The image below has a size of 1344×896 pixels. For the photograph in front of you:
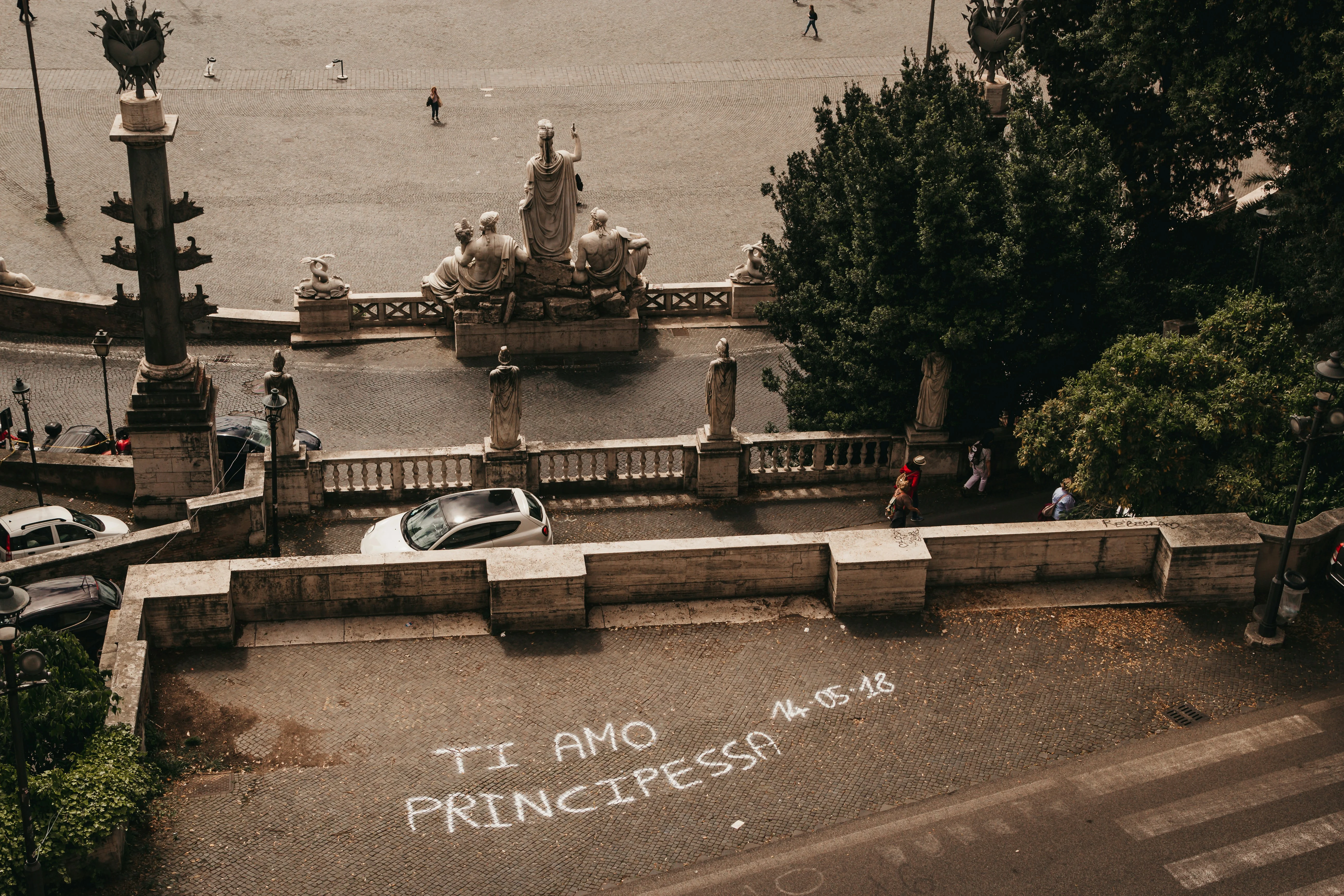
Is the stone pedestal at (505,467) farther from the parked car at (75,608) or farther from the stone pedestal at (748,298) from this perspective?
the stone pedestal at (748,298)

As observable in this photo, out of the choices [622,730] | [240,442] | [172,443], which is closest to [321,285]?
[240,442]

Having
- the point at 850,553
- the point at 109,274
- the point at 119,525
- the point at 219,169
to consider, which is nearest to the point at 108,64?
the point at 219,169

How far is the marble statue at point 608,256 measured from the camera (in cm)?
3328

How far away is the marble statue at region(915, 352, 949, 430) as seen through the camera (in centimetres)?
2589

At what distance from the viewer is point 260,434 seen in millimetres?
27938

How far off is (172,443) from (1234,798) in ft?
54.9

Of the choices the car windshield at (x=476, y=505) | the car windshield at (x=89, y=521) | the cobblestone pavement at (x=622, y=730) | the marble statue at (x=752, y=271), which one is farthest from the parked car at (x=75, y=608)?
the marble statue at (x=752, y=271)

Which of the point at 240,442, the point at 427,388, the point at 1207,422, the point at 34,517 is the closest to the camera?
the point at 1207,422

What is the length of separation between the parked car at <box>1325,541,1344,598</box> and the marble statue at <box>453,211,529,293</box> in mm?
18486

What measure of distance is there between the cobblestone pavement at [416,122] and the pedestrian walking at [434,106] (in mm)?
464

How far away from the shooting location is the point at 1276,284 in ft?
96.6

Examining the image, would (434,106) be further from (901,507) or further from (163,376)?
(901,507)

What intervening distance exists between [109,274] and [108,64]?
1504 cm

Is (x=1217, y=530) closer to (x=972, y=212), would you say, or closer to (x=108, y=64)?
(x=972, y=212)
